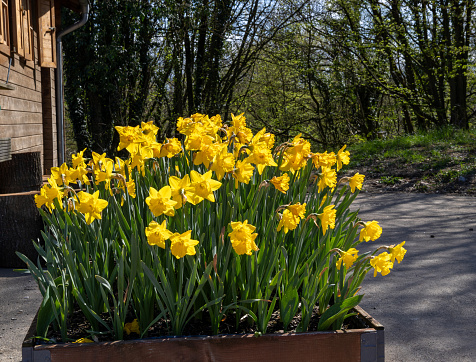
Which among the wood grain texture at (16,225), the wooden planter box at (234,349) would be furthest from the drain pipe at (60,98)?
the wooden planter box at (234,349)

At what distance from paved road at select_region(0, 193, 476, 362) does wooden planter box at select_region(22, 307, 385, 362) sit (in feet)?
2.47

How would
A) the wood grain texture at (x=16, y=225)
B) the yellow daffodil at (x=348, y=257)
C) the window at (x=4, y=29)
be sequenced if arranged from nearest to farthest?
the yellow daffodil at (x=348, y=257), the wood grain texture at (x=16, y=225), the window at (x=4, y=29)

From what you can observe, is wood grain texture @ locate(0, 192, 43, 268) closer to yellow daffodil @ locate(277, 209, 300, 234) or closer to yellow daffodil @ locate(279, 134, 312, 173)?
yellow daffodil @ locate(279, 134, 312, 173)

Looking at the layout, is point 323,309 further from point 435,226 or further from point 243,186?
point 435,226

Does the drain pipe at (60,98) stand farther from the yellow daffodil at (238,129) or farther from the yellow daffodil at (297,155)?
the yellow daffodil at (297,155)

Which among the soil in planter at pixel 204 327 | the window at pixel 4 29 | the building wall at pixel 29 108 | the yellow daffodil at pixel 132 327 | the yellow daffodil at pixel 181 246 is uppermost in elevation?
the window at pixel 4 29

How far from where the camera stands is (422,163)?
8164 mm

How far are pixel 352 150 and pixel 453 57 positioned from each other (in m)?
3.27

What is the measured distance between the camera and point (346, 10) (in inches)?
516

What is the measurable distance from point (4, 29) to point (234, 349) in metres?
4.43

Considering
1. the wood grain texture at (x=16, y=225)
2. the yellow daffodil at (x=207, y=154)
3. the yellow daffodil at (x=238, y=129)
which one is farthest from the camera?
the wood grain texture at (x=16, y=225)

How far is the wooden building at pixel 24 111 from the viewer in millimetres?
3727

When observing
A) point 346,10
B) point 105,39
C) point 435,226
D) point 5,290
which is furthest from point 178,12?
point 5,290

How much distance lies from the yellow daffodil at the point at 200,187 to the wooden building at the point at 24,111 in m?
2.62
